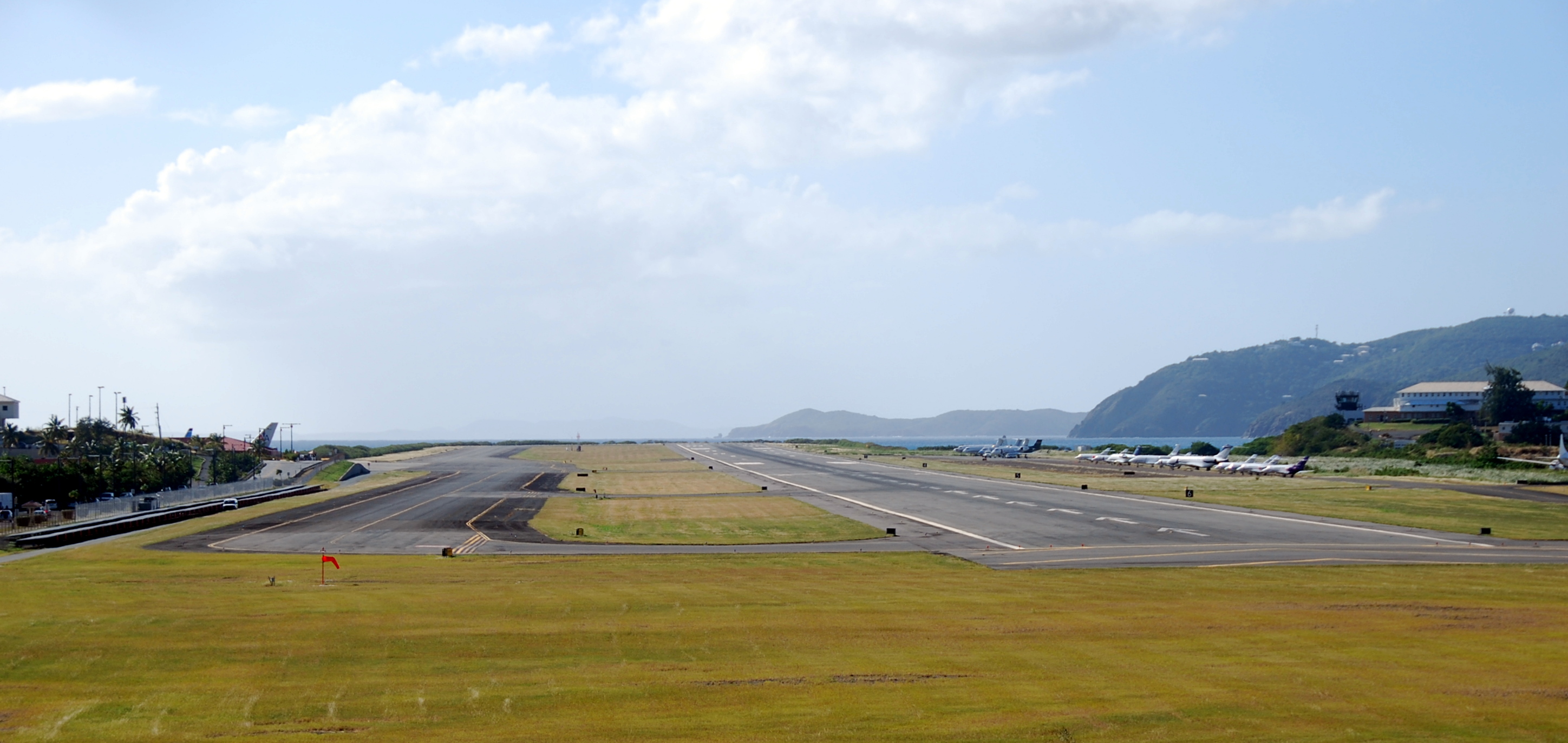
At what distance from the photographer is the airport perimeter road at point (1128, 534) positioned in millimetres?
42844

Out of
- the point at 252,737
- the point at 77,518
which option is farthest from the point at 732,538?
the point at 77,518

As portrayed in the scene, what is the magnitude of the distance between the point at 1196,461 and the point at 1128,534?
97.1 metres

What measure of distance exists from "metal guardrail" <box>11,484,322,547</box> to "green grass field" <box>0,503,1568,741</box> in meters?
22.1

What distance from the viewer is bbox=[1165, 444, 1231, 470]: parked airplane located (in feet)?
451

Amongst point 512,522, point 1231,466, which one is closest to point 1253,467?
point 1231,466

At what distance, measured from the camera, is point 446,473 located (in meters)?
135

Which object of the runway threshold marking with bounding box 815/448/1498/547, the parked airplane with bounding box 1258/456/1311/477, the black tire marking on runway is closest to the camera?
the runway threshold marking with bounding box 815/448/1498/547

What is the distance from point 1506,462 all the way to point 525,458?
15883cm

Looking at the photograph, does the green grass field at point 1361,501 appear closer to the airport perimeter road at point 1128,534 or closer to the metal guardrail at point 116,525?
the airport perimeter road at point 1128,534

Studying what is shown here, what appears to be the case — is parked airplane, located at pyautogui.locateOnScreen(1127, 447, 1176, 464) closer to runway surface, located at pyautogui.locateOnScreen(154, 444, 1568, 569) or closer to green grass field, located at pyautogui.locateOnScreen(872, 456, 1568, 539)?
green grass field, located at pyautogui.locateOnScreen(872, 456, 1568, 539)

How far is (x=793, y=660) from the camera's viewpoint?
22297mm

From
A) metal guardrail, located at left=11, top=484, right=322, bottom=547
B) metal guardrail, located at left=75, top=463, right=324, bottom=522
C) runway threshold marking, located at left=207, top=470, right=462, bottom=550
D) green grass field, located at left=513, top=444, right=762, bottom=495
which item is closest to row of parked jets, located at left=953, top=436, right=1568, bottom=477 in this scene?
green grass field, located at left=513, top=444, right=762, bottom=495

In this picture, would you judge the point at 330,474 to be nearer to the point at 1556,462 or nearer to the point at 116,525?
the point at 116,525

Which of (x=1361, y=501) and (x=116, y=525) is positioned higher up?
(x=116, y=525)
